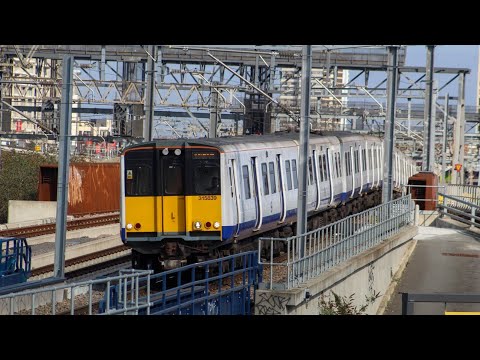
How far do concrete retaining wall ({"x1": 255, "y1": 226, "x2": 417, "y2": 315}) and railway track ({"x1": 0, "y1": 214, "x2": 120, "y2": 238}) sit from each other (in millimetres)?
9321

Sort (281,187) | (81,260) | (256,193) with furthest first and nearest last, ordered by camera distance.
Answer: (81,260)
(281,187)
(256,193)

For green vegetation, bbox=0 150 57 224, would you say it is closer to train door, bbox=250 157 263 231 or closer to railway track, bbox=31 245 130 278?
railway track, bbox=31 245 130 278

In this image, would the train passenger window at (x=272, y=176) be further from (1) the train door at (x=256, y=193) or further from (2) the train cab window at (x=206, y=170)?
(2) the train cab window at (x=206, y=170)

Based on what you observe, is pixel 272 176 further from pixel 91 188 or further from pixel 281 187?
pixel 91 188

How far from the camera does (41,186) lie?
131 feet

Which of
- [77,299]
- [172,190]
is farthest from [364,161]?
[77,299]

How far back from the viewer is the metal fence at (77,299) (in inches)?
470

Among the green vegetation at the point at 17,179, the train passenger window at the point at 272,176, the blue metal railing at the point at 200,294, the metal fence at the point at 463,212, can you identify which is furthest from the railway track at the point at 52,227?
the blue metal railing at the point at 200,294

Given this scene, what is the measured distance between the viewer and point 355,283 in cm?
2042

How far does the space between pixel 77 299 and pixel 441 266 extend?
38.4 ft

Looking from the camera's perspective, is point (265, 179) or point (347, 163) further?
point (347, 163)
